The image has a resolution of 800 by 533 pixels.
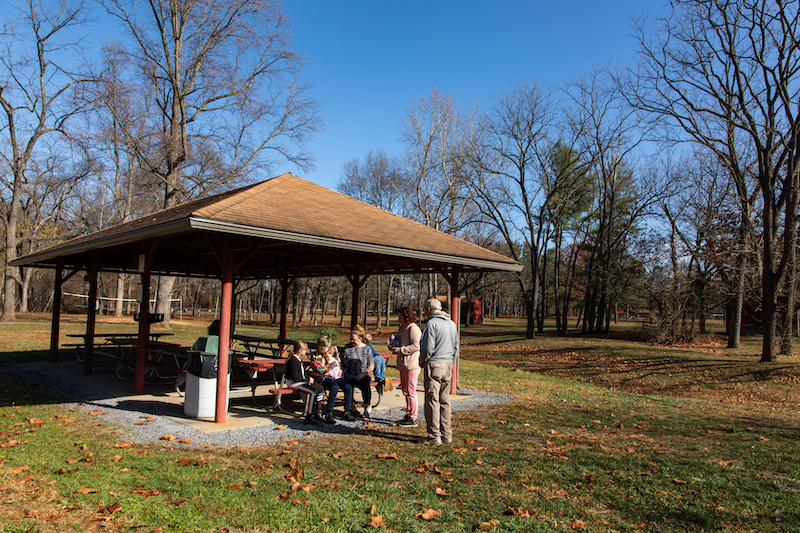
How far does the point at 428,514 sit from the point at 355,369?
3653 millimetres

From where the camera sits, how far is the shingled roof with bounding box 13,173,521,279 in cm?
708

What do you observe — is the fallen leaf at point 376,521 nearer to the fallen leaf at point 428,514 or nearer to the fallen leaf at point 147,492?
the fallen leaf at point 428,514

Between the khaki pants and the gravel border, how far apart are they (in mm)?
530

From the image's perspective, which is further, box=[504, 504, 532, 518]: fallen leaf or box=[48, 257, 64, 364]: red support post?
box=[48, 257, 64, 364]: red support post

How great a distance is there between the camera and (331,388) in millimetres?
7328

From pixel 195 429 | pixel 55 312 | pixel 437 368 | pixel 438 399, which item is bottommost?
pixel 195 429

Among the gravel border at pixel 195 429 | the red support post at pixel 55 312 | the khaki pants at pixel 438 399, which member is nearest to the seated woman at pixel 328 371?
the gravel border at pixel 195 429

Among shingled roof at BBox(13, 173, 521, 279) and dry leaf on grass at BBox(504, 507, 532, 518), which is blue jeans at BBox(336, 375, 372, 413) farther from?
dry leaf on grass at BBox(504, 507, 532, 518)

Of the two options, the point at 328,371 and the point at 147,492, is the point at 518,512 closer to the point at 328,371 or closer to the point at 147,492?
the point at 147,492

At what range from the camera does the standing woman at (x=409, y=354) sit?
696cm

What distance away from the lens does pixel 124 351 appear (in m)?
13.0

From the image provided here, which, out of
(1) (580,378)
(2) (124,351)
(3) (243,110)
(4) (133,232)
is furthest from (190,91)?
(1) (580,378)

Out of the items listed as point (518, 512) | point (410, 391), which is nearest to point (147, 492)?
point (518, 512)

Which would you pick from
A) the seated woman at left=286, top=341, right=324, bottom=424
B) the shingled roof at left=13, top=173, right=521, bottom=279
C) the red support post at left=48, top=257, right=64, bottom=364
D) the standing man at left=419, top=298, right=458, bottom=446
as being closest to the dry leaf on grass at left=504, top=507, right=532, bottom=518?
the standing man at left=419, top=298, right=458, bottom=446
